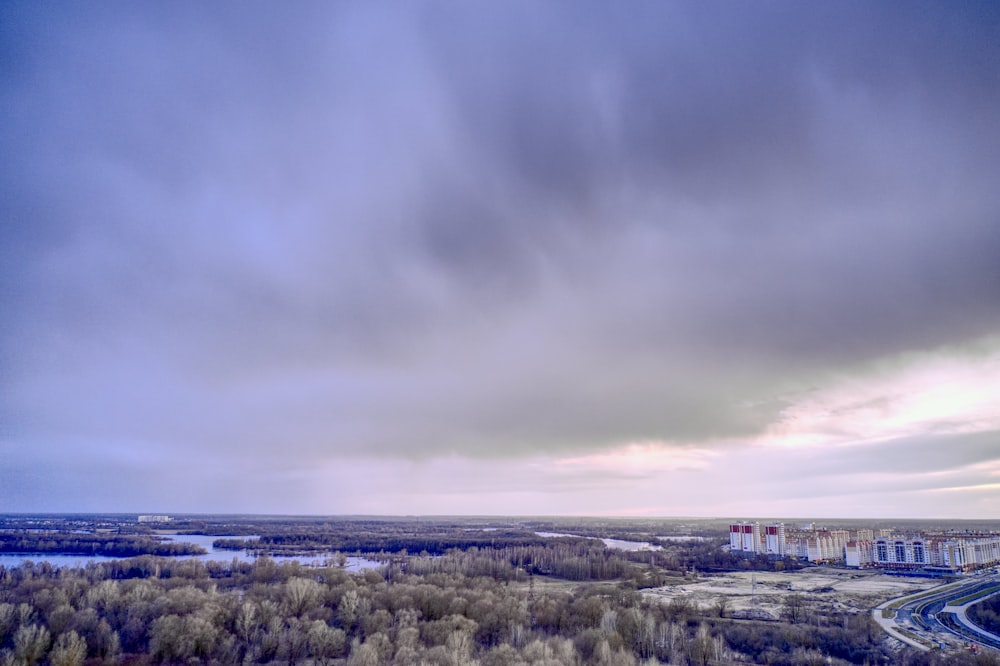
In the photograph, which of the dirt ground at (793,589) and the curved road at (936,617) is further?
the dirt ground at (793,589)

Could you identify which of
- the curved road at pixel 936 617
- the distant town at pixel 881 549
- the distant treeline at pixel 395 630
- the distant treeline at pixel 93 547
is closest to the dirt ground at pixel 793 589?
the curved road at pixel 936 617

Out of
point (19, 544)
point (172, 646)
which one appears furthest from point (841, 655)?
point (19, 544)

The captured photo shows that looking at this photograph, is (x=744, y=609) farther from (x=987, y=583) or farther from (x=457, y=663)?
(x=987, y=583)

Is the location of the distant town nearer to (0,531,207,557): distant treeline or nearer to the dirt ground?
the dirt ground

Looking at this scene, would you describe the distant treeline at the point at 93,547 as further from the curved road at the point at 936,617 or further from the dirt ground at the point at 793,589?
the curved road at the point at 936,617

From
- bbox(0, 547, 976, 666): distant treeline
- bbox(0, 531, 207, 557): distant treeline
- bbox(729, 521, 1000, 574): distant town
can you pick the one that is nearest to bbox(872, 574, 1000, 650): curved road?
bbox(0, 547, 976, 666): distant treeline

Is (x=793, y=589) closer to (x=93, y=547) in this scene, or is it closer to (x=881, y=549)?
(x=881, y=549)
